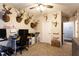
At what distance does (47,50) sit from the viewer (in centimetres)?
188

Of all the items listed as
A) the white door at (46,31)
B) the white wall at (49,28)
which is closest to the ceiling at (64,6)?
the white wall at (49,28)

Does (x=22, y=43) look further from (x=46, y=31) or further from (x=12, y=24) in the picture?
(x=46, y=31)

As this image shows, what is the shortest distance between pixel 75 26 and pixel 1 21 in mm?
1257

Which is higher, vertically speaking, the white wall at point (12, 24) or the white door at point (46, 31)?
the white wall at point (12, 24)

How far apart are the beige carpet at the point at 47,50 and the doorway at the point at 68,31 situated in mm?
91

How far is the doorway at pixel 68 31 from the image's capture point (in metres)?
1.87

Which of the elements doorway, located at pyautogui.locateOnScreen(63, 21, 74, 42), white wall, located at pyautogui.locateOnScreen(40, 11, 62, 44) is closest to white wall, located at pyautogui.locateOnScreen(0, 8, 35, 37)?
white wall, located at pyautogui.locateOnScreen(40, 11, 62, 44)

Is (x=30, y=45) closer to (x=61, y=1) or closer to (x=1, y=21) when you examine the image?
(x=1, y=21)

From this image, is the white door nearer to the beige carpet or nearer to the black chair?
the beige carpet

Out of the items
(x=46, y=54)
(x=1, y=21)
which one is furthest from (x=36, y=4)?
(x=46, y=54)

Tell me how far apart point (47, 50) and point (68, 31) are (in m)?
0.49

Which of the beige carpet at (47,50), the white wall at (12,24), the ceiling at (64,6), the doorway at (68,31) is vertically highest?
the ceiling at (64,6)

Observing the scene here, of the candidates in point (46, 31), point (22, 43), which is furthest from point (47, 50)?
point (22, 43)

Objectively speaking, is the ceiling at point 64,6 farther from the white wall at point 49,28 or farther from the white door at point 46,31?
the white door at point 46,31
